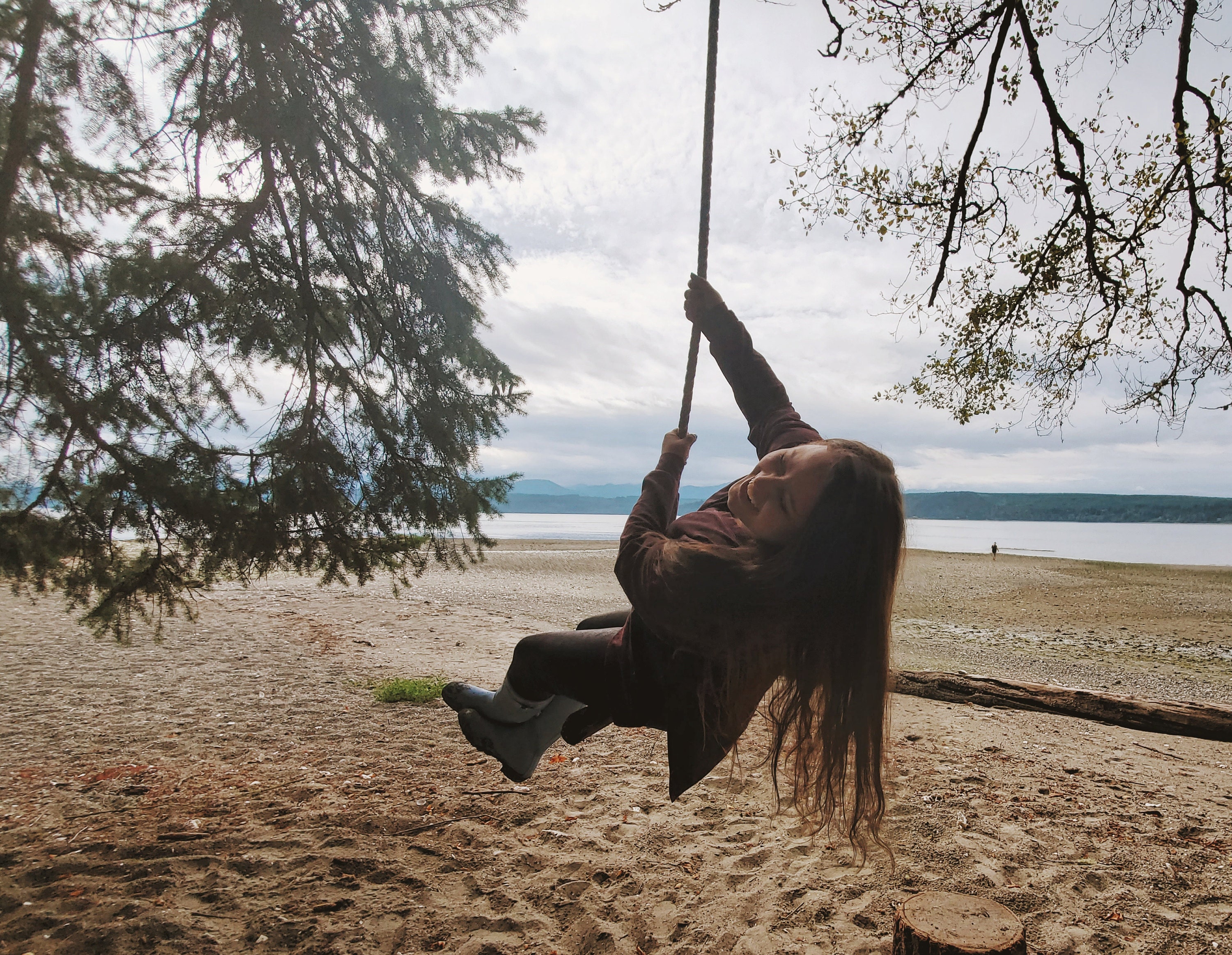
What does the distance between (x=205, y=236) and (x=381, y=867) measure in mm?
3263

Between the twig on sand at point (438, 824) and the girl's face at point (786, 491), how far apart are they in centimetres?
289

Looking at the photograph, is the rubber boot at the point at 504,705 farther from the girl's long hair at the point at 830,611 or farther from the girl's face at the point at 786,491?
the girl's face at the point at 786,491

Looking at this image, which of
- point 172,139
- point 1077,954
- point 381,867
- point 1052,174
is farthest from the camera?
point 1052,174

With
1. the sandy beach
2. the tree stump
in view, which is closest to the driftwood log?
the sandy beach

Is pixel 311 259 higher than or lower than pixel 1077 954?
higher

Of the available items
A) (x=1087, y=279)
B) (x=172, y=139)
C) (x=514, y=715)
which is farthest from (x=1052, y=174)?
(x=172, y=139)

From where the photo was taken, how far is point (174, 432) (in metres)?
3.53

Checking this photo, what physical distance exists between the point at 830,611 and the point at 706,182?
1556 millimetres

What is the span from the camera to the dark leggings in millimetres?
1990

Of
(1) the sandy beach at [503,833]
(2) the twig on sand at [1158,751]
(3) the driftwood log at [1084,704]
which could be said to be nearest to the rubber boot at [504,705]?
(1) the sandy beach at [503,833]

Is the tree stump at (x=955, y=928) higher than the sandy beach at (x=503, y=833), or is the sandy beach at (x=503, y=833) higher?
the tree stump at (x=955, y=928)

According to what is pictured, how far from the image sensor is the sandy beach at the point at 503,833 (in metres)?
2.72

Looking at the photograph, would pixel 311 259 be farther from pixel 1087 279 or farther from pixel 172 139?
pixel 1087 279

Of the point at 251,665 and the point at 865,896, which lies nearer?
the point at 865,896
